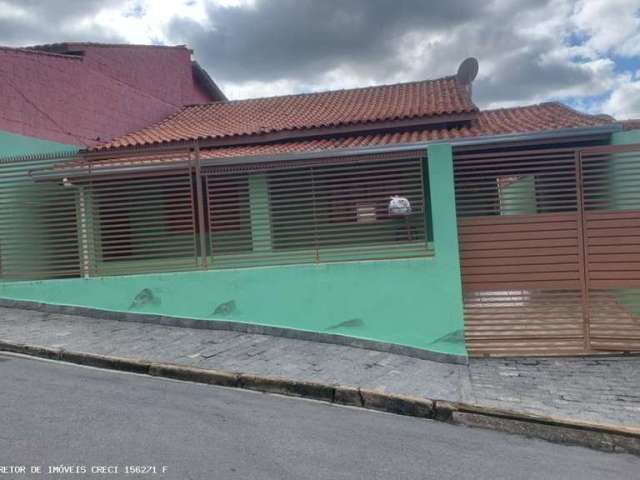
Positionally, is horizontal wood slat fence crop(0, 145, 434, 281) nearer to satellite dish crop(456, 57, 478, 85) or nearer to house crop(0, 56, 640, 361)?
house crop(0, 56, 640, 361)

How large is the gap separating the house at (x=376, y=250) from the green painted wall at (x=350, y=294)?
0.02m

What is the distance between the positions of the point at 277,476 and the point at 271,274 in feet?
12.3

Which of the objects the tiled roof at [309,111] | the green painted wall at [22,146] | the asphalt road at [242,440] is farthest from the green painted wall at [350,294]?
the tiled roof at [309,111]

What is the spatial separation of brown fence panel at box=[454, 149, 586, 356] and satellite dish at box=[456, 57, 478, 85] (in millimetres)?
7706

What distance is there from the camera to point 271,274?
22.7 feet

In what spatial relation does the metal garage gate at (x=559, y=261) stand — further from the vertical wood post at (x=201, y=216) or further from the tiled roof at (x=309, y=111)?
the tiled roof at (x=309, y=111)

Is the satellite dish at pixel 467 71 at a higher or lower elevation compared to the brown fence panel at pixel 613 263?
higher

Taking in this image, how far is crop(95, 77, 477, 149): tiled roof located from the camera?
1158 cm

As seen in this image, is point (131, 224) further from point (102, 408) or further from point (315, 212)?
point (102, 408)

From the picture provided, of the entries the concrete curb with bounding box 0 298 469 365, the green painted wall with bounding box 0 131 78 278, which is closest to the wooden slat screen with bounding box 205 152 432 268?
the concrete curb with bounding box 0 298 469 365

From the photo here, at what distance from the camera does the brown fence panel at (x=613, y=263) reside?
647 cm

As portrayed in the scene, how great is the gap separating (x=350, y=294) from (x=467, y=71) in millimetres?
9387

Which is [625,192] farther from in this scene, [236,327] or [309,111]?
[309,111]

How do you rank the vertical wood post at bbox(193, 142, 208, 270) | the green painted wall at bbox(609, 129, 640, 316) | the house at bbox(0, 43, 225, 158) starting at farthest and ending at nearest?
the house at bbox(0, 43, 225, 158), the vertical wood post at bbox(193, 142, 208, 270), the green painted wall at bbox(609, 129, 640, 316)
